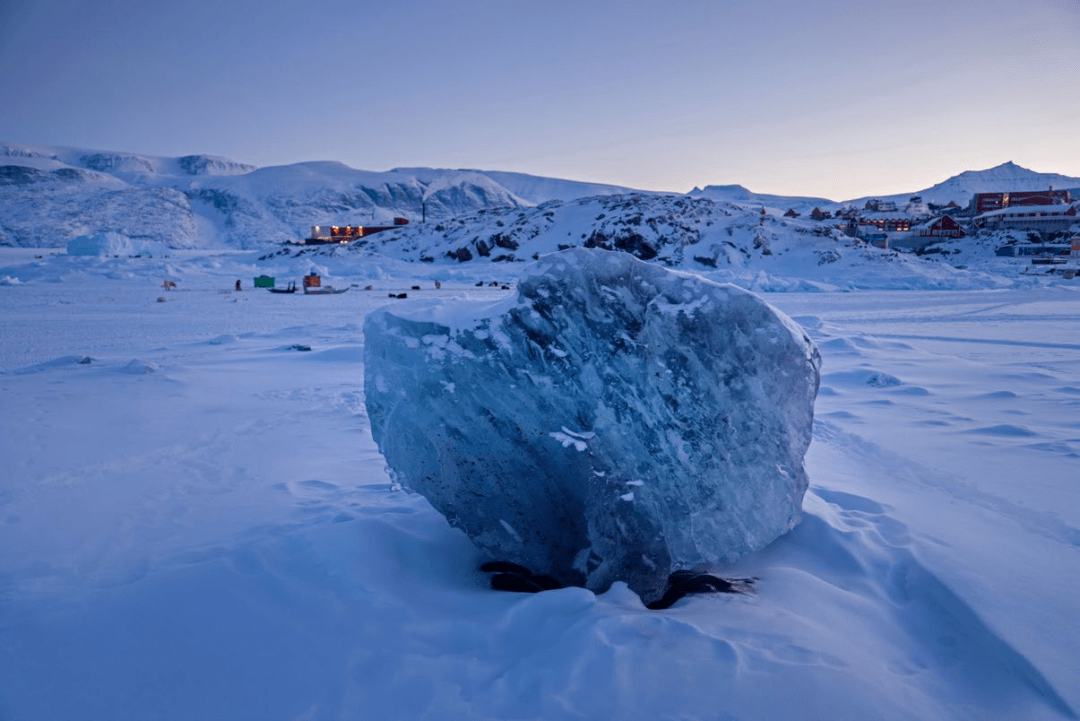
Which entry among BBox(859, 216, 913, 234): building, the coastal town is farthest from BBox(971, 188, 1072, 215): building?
BBox(859, 216, 913, 234): building

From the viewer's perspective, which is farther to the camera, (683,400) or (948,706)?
(683,400)

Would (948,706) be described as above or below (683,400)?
below

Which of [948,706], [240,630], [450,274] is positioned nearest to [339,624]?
[240,630]

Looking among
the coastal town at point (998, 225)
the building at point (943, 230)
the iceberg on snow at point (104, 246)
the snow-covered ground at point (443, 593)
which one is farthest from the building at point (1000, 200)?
the snow-covered ground at point (443, 593)

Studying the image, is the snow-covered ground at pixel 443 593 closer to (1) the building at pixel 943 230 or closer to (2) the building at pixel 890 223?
(1) the building at pixel 943 230

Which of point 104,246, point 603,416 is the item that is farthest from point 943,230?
point 104,246

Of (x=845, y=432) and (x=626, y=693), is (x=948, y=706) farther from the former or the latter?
(x=845, y=432)
